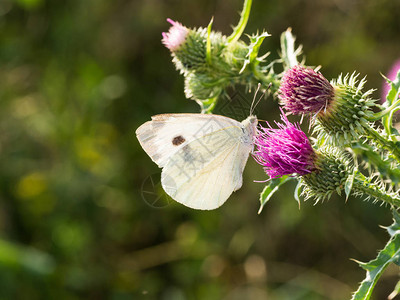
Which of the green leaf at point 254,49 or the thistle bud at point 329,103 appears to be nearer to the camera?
the thistle bud at point 329,103

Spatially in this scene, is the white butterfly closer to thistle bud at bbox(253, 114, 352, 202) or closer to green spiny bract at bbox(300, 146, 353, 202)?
thistle bud at bbox(253, 114, 352, 202)

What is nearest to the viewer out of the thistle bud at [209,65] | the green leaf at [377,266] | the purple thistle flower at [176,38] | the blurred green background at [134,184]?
the green leaf at [377,266]

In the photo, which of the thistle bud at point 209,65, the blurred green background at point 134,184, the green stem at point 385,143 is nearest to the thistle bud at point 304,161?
the green stem at point 385,143

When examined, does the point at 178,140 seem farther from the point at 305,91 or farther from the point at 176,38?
the point at 305,91

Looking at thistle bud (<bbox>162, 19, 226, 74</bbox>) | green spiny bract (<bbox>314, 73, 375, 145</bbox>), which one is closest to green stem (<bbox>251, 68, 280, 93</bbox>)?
thistle bud (<bbox>162, 19, 226, 74</bbox>)

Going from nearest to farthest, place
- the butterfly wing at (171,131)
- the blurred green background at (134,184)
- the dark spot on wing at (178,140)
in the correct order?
the butterfly wing at (171,131), the dark spot on wing at (178,140), the blurred green background at (134,184)

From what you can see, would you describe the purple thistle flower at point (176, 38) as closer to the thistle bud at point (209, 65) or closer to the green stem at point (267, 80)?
the thistle bud at point (209, 65)

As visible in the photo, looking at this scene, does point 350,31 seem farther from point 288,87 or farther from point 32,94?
point 32,94
